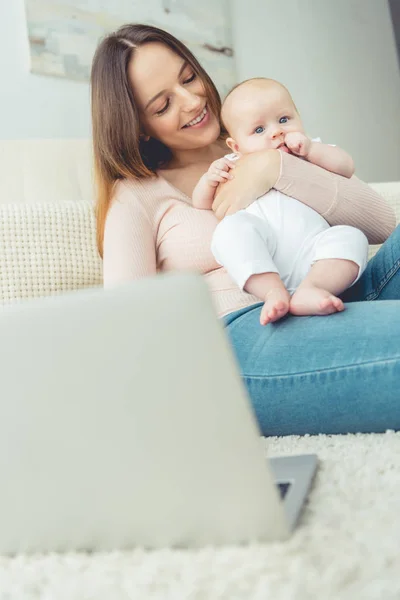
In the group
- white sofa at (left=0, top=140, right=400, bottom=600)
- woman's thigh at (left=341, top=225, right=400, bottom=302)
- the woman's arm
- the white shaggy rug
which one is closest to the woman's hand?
the woman's arm

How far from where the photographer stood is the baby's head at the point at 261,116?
4.24ft

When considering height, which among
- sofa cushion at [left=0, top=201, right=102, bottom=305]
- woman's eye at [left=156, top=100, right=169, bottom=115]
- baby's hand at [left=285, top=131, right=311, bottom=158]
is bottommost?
sofa cushion at [left=0, top=201, right=102, bottom=305]

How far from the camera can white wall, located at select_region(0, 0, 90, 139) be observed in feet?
7.00

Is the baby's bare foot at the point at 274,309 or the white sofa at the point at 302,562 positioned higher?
the white sofa at the point at 302,562

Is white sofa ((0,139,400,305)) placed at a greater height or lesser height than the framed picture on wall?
lesser

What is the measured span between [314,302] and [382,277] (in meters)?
0.25

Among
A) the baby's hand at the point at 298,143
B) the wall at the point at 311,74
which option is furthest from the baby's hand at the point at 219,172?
the wall at the point at 311,74

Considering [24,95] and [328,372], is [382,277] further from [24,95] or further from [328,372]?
[24,95]

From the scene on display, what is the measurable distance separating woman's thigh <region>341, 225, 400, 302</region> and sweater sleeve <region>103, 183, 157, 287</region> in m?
0.38

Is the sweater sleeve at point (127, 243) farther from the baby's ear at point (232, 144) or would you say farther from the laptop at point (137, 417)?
the laptop at point (137, 417)

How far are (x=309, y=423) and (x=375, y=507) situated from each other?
0.40 meters

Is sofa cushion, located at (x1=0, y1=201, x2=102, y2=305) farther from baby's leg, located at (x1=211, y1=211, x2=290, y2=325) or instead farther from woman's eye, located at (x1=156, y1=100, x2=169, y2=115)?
baby's leg, located at (x1=211, y1=211, x2=290, y2=325)

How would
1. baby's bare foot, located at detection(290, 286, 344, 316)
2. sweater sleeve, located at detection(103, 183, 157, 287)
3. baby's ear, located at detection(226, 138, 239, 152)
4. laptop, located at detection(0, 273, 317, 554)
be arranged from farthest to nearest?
baby's ear, located at detection(226, 138, 239, 152)
sweater sleeve, located at detection(103, 183, 157, 287)
baby's bare foot, located at detection(290, 286, 344, 316)
laptop, located at detection(0, 273, 317, 554)

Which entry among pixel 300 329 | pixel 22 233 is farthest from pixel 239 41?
pixel 300 329
